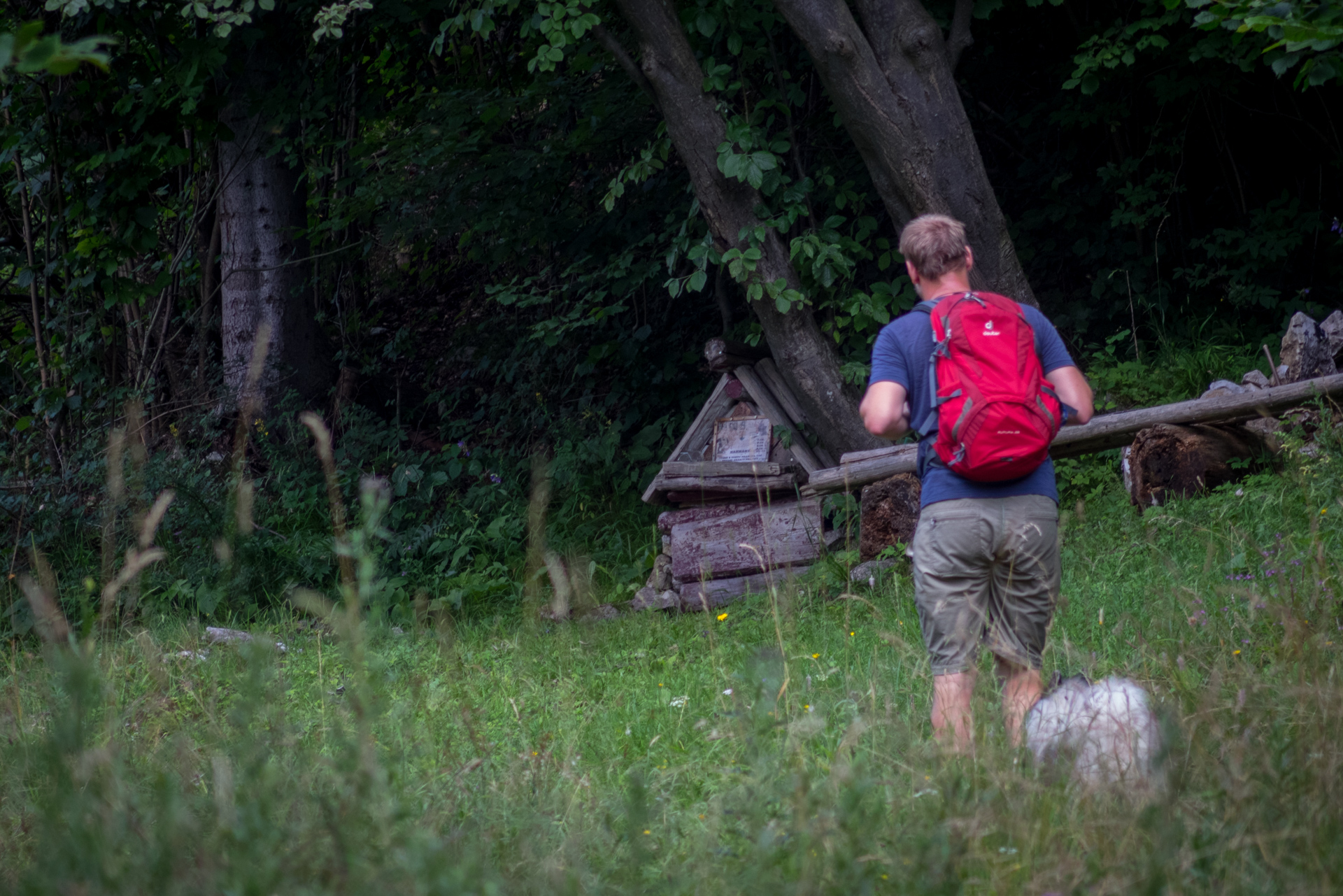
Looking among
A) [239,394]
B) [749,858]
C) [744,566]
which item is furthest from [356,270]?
[749,858]

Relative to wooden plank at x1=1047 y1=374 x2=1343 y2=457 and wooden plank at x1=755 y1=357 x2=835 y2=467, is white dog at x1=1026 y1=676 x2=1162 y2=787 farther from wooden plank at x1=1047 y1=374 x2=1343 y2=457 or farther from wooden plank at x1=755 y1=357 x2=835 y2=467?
wooden plank at x1=755 y1=357 x2=835 y2=467

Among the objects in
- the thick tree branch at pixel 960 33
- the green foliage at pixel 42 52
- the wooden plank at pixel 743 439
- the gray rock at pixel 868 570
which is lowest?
the gray rock at pixel 868 570

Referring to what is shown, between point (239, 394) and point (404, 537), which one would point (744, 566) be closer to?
point (404, 537)

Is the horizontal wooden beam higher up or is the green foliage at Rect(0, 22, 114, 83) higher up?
the green foliage at Rect(0, 22, 114, 83)

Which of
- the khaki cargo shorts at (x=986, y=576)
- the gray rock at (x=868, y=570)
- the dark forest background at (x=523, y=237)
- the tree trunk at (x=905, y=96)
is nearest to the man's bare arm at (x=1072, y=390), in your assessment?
the khaki cargo shorts at (x=986, y=576)

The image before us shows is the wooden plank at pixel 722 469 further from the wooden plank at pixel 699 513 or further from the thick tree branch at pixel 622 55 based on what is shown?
the thick tree branch at pixel 622 55

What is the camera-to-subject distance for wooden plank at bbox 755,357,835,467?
6.74m

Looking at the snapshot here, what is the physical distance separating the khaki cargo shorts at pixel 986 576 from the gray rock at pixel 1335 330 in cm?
400

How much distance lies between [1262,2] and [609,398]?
551 cm

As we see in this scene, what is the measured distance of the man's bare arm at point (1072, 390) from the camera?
2986mm

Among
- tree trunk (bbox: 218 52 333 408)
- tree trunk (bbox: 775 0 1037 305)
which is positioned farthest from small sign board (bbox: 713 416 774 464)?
tree trunk (bbox: 218 52 333 408)

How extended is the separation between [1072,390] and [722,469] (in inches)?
143

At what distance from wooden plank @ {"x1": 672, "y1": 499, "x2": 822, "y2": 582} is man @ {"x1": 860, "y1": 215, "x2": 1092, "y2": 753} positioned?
3211 millimetres

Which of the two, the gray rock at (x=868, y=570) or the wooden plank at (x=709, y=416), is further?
the wooden plank at (x=709, y=416)
